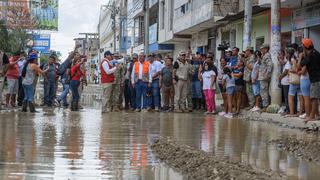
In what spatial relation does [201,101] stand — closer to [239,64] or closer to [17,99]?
[239,64]

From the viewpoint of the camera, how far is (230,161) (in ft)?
25.2

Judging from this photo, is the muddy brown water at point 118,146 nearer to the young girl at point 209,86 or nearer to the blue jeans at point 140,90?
the young girl at point 209,86

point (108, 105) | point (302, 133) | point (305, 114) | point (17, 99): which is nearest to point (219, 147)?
point (302, 133)

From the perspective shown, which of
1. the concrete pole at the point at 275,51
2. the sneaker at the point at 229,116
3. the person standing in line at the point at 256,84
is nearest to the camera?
the concrete pole at the point at 275,51

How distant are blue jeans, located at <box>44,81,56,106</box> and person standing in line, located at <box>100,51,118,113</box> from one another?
323 centimetres

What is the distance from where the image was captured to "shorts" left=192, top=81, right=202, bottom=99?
62.7 ft

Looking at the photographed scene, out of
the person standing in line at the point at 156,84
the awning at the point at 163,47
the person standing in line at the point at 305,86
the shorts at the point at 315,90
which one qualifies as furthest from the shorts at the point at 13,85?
the awning at the point at 163,47

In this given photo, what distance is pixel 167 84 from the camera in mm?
18859

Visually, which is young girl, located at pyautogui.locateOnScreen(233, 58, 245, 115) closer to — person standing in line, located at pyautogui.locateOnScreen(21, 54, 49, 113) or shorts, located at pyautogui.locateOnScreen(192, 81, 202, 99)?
shorts, located at pyautogui.locateOnScreen(192, 81, 202, 99)

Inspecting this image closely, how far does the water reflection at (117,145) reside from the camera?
23.5 ft

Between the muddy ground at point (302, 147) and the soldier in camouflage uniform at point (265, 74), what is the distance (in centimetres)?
559

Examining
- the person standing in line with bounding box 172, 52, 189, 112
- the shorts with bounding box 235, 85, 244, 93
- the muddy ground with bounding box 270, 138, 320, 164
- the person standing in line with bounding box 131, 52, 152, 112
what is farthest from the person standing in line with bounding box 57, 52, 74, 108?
the muddy ground with bounding box 270, 138, 320, 164

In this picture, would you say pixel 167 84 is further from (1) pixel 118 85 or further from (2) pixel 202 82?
(1) pixel 118 85

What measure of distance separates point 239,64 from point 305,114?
3.90 metres
